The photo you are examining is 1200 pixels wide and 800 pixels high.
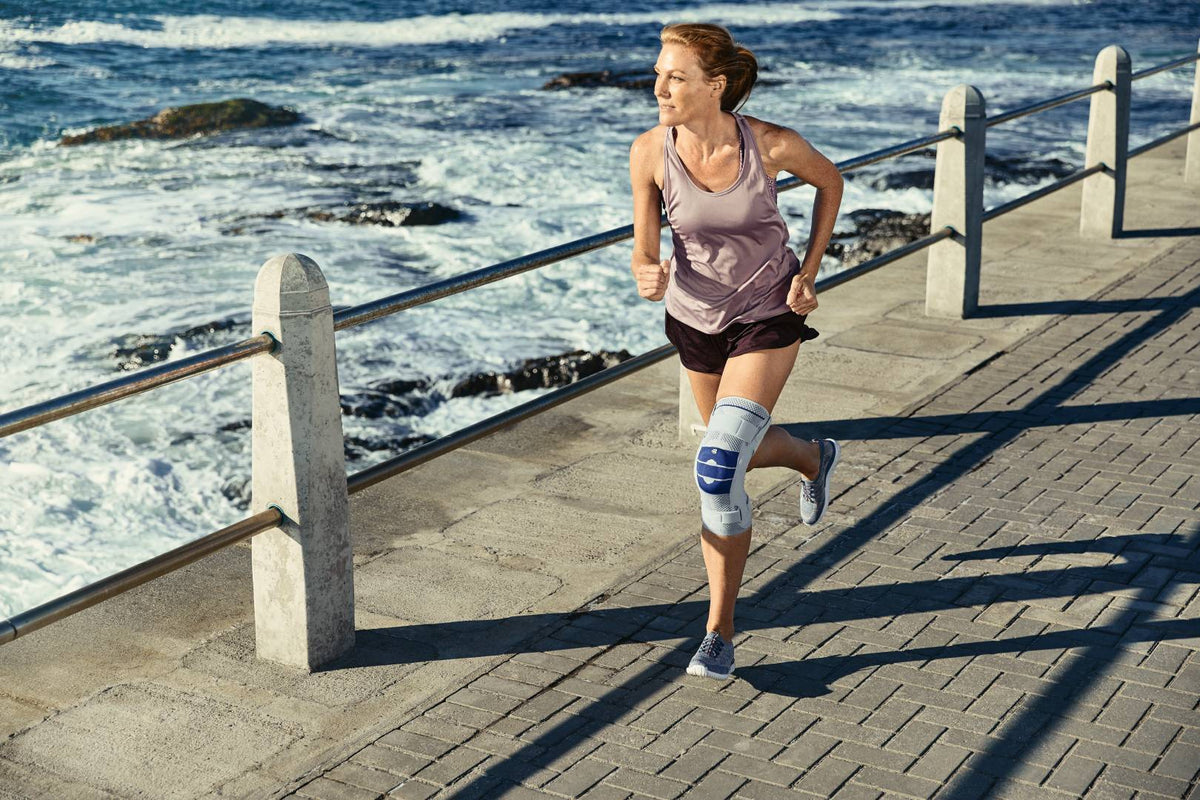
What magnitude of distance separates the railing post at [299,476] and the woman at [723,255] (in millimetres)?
945

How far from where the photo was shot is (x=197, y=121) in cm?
2930

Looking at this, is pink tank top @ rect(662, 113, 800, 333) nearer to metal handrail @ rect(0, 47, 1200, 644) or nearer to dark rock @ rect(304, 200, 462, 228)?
metal handrail @ rect(0, 47, 1200, 644)

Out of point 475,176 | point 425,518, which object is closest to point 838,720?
point 425,518

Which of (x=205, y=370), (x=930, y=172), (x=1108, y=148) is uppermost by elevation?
(x=205, y=370)

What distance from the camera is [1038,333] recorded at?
8.20 m

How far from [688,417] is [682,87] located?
272 centimetres

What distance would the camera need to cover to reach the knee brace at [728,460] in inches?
160

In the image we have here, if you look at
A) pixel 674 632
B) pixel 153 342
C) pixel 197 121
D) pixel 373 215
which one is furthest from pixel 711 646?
pixel 197 121

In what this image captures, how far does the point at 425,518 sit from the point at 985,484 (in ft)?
7.38

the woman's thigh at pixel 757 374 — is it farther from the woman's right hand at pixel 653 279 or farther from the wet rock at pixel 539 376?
the wet rock at pixel 539 376

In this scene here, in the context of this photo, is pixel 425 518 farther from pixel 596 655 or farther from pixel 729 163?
pixel 729 163

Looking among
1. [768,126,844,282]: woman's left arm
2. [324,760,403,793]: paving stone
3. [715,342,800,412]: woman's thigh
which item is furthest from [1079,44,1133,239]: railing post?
[324,760,403,793]: paving stone

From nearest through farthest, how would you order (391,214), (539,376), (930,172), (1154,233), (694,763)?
(694,763)
(1154,233)
(539,376)
(391,214)
(930,172)

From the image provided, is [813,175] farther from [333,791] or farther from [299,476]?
[333,791]
